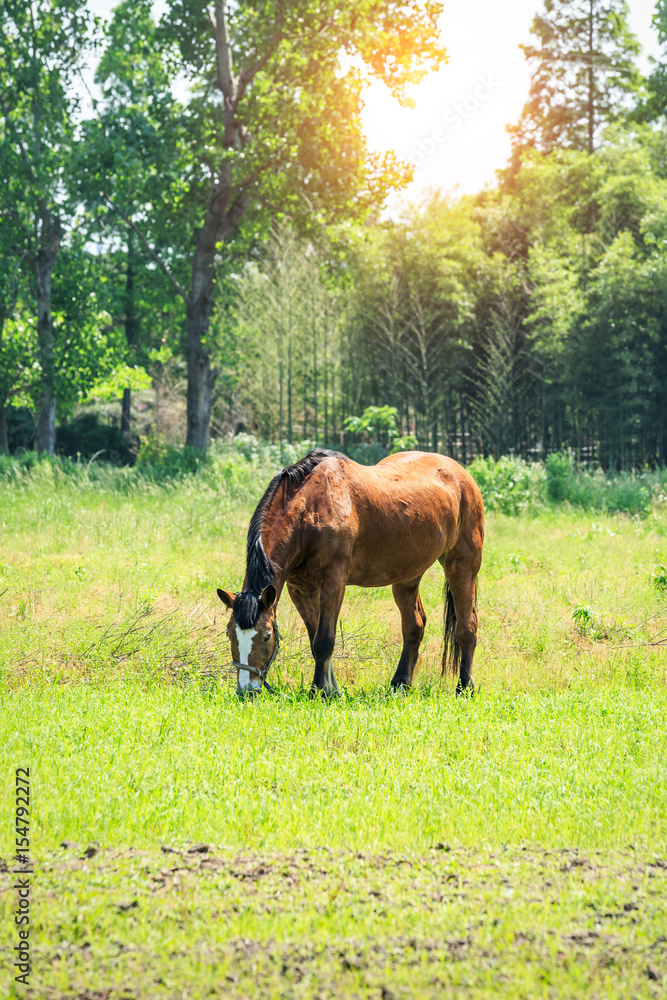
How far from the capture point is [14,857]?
2.71m

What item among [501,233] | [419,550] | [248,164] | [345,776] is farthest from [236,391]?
[345,776]

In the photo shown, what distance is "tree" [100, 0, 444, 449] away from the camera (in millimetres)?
13969

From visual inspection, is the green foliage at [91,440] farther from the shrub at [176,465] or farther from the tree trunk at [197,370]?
the shrub at [176,465]

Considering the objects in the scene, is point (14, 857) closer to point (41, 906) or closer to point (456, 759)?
point (41, 906)

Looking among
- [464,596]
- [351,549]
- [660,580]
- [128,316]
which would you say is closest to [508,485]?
[660,580]

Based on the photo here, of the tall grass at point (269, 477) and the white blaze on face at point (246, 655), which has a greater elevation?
the tall grass at point (269, 477)

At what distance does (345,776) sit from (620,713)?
5.69ft

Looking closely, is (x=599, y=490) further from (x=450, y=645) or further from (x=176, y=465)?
(x=450, y=645)

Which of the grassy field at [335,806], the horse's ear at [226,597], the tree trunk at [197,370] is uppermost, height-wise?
the tree trunk at [197,370]

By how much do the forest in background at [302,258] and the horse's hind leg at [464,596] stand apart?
871 cm

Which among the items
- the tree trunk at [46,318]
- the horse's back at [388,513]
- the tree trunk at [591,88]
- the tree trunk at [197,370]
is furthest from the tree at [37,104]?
the tree trunk at [591,88]

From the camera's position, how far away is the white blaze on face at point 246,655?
393cm

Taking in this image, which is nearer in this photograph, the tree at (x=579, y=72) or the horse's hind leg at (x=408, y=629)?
the horse's hind leg at (x=408, y=629)

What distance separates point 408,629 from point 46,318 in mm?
14692
